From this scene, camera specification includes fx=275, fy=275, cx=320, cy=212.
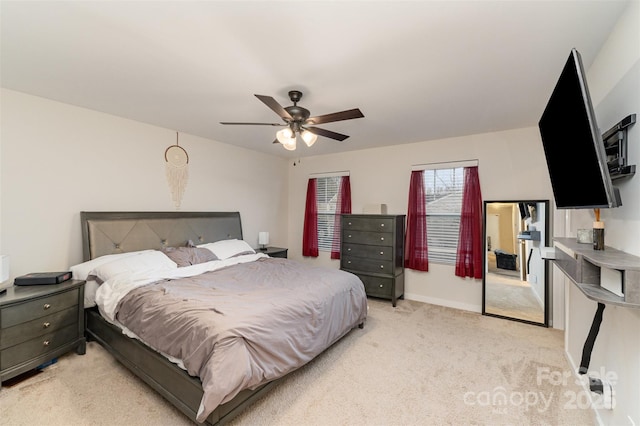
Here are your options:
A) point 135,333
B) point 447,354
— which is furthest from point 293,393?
point 447,354

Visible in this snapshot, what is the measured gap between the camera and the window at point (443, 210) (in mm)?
4047

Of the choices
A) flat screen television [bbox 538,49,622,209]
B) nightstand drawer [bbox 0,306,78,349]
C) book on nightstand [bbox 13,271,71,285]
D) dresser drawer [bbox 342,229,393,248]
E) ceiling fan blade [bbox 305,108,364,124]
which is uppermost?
ceiling fan blade [bbox 305,108,364,124]

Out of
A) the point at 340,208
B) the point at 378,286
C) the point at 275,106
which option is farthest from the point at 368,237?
the point at 275,106

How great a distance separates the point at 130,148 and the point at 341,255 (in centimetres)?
327

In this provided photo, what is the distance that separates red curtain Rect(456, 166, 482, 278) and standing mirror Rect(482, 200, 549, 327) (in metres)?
0.09

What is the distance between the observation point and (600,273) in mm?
1242

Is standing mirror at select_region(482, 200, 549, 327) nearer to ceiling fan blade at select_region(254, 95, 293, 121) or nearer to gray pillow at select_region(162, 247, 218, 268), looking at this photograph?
ceiling fan blade at select_region(254, 95, 293, 121)

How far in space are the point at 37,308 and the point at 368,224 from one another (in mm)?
3697

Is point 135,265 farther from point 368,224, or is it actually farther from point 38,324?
point 368,224

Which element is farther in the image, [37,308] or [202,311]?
[37,308]

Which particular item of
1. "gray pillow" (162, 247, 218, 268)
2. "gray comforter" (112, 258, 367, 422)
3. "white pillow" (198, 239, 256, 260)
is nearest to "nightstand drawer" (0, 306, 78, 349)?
"gray comforter" (112, 258, 367, 422)

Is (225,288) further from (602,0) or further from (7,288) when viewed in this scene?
(602,0)

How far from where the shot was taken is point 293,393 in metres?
2.09

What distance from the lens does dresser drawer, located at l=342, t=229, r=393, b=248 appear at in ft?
13.4
